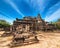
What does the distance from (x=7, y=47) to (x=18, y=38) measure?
3068mm

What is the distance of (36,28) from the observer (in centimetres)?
5344

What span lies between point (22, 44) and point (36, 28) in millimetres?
31630

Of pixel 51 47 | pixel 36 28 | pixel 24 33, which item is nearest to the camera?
pixel 51 47

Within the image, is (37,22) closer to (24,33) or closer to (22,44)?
(24,33)

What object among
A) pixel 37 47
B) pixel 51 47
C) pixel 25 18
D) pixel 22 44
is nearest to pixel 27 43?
pixel 22 44

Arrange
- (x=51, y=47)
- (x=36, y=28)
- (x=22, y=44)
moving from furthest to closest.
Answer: (x=36, y=28) < (x=22, y=44) < (x=51, y=47)

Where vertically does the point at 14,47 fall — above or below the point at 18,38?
below

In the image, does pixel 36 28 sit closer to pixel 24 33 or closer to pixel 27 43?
pixel 24 33

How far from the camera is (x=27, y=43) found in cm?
2261

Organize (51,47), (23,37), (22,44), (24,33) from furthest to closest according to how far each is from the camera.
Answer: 1. (24,33)
2. (23,37)
3. (22,44)
4. (51,47)

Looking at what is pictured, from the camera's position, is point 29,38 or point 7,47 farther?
point 29,38

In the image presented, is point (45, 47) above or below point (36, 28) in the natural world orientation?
below

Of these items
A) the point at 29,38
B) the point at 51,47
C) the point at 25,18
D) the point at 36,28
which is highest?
the point at 25,18

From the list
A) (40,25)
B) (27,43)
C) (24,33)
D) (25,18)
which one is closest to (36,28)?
(40,25)
